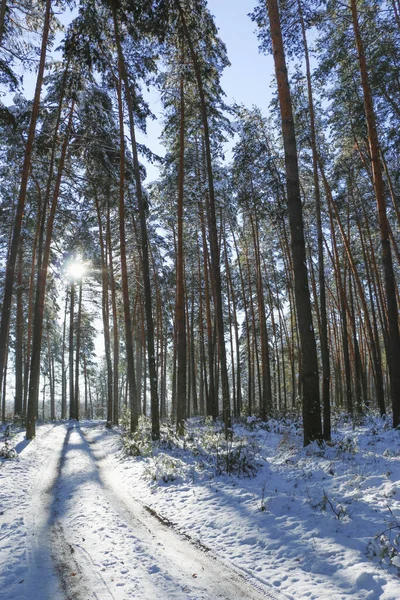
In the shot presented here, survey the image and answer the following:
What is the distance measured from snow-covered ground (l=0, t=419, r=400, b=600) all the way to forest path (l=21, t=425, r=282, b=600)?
0.02 meters

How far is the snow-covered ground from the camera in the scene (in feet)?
11.4

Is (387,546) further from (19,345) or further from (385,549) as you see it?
(19,345)

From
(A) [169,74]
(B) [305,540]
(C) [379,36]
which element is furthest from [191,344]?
(B) [305,540]

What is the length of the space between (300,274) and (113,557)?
20.7 ft

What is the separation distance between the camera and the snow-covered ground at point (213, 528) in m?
3.47

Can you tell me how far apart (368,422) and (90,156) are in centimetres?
1444

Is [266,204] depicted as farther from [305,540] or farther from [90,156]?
[305,540]

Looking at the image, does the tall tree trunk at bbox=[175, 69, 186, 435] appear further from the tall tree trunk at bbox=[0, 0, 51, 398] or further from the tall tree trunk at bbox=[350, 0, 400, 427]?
the tall tree trunk at bbox=[350, 0, 400, 427]

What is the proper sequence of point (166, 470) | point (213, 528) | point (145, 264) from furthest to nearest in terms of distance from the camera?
point (145, 264) → point (166, 470) → point (213, 528)

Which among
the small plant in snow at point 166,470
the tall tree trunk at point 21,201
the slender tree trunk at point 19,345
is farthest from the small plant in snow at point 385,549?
the slender tree trunk at point 19,345

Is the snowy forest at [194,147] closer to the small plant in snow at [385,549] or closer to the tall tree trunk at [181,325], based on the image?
the tall tree trunk at [181,325]

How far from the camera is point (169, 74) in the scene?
13.1 m

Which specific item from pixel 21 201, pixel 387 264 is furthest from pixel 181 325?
pixel 387 264

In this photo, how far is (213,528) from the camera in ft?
16.4
